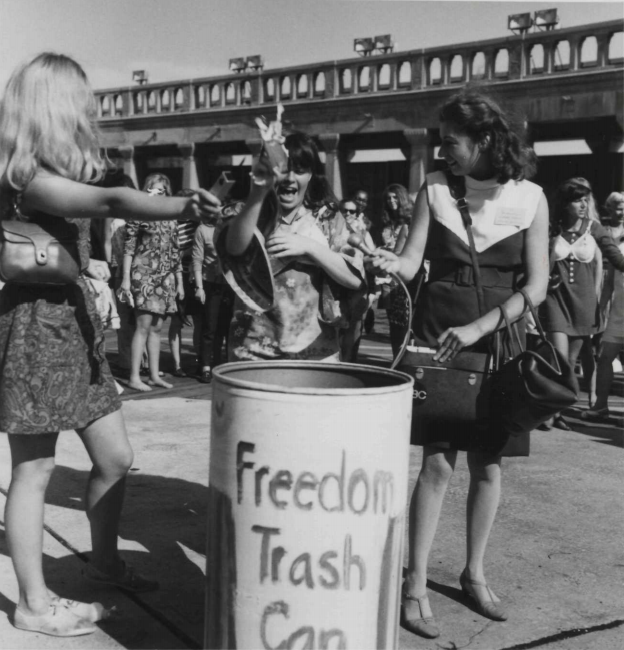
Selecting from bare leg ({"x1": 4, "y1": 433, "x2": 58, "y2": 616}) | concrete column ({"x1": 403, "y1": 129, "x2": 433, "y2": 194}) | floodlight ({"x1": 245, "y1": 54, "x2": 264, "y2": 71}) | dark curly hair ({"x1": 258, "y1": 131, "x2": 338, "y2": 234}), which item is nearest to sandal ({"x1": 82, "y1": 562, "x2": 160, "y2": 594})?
bare leg ({"x1": 4, "y1": 433, "x2": 58, "y2": 616})

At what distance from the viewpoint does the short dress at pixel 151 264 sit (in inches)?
311

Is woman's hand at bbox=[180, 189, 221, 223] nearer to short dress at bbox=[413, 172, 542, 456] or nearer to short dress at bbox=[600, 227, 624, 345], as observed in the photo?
short dress at bbox=[413, 172, 542, 456]

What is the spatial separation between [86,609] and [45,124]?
1591mm

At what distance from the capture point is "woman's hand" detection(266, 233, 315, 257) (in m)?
3.08

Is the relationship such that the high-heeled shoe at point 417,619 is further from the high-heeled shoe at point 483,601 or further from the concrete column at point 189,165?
the concrete column at point 189,165

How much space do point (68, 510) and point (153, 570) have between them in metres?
0.85

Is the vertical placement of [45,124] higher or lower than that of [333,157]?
lower

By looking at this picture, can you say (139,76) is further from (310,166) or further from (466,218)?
(466,218)

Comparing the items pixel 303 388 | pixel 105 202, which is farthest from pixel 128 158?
pixel 303 388

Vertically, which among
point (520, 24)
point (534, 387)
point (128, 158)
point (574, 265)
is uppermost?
point (520, 24)

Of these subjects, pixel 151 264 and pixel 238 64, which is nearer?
pixel 151 264

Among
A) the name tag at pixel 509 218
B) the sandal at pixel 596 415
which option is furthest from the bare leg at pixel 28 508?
the sandal at pixel 596 415

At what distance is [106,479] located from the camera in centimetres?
307

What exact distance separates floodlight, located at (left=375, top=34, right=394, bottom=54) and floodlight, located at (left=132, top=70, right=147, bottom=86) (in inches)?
313
